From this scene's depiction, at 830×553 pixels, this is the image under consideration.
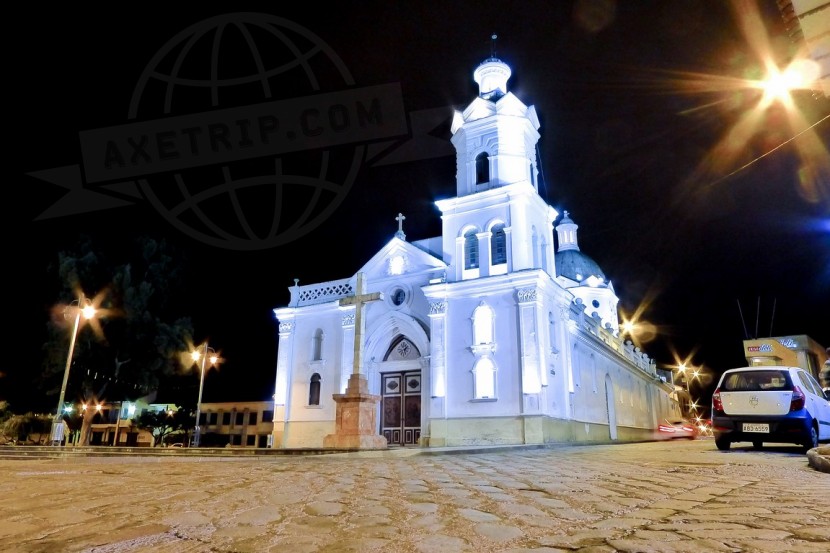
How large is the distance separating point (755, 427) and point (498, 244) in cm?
1278

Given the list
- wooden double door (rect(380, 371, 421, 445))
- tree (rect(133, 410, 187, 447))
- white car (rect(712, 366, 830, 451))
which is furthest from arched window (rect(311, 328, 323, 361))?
white car (rect(712, 366, 830, 451))

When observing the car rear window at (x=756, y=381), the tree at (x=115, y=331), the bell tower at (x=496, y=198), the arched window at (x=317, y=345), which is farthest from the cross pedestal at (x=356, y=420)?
the tree at (x=115, y=331)

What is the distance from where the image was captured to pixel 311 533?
263 centimetres

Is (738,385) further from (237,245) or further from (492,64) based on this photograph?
(237,245)

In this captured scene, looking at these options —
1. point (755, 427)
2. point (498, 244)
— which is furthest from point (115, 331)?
point (755, 427)

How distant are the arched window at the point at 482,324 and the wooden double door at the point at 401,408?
3481mm

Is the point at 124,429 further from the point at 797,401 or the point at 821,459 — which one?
the point at 821,459

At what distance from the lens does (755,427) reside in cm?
948

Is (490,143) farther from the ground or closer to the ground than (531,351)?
farther from the ground

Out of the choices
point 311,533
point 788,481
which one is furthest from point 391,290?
point 311,533

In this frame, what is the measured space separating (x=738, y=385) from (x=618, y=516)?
851 centimetres

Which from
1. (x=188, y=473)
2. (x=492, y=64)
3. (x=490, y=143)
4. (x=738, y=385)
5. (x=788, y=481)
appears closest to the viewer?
(x=788, y=481)

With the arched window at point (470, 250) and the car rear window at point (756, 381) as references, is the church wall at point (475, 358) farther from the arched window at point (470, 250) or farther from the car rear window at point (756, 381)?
the car rear window at point (756, 381)

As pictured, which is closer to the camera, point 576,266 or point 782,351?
point 782,351
